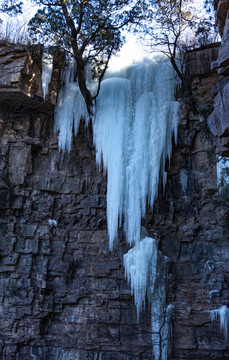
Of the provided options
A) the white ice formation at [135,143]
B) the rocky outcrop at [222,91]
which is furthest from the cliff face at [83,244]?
the rocky outcrop at [222,91]

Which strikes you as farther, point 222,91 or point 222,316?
point 222,316

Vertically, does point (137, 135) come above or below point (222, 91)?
above

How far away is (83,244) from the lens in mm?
11016

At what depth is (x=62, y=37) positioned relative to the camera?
10.3 m

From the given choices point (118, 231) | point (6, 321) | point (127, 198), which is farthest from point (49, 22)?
point (6, 321)

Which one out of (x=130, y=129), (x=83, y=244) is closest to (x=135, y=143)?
(x=130, y=129)

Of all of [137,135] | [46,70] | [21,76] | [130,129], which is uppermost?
[46,70]

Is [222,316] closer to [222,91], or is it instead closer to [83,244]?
[83,244]

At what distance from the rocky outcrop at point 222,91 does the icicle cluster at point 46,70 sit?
20.9ft

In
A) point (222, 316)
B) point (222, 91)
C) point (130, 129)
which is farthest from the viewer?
point (130, 129)

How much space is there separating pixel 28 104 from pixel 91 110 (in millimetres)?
1627

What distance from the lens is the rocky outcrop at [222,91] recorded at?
513cm

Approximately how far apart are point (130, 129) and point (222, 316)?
4908 mm

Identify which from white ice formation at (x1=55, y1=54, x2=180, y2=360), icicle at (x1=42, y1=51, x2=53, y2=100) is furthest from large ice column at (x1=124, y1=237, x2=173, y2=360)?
icicle at (x1=42, y1=51, x2=53, y2=100)
